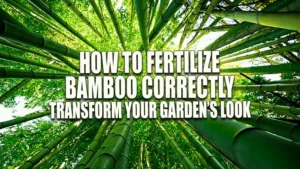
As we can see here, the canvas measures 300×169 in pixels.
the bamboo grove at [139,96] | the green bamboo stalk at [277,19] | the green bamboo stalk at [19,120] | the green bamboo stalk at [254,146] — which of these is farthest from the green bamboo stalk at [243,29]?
the green bamboo stalk at [19,120]

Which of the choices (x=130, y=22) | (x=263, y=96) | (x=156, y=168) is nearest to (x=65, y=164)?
(x=156, y=168)

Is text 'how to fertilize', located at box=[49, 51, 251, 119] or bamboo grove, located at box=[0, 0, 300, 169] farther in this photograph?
text 'how to fertilize', located at box=[49, 51, 251, 119]

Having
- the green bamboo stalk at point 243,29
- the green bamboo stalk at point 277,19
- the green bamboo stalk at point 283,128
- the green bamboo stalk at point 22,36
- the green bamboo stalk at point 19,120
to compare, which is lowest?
the green bamboo stalk at point 19,120

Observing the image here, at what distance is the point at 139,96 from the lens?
4.52 m

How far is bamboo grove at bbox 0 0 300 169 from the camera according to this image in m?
1.38

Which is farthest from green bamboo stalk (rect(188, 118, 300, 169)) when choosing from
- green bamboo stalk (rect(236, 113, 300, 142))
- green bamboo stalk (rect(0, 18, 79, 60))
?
green bamboo stalk (rect(0, 18, 79, 60))

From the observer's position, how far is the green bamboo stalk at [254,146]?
2.67 ft

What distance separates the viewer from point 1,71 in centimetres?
221

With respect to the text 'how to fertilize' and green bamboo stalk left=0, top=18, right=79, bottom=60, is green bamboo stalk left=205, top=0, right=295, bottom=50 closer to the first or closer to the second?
the text 'how to fertilize'

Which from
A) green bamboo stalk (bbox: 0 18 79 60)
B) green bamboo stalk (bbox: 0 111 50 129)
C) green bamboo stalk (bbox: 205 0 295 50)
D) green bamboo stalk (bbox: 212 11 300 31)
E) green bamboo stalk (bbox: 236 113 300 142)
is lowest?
green bamboo stalk (bbox: 0 111 50 129)

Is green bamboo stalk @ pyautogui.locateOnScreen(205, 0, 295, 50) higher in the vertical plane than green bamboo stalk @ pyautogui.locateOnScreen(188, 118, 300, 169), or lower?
higher

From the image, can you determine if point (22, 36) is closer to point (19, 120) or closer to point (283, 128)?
point (283, 128)

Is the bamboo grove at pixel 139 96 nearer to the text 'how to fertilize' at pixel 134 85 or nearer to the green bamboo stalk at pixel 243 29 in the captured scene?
the green bamboo stalk at pixel 243 29

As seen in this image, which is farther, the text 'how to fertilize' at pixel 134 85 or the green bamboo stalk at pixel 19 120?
the text 'how to fertilize' at pixel 134 85
